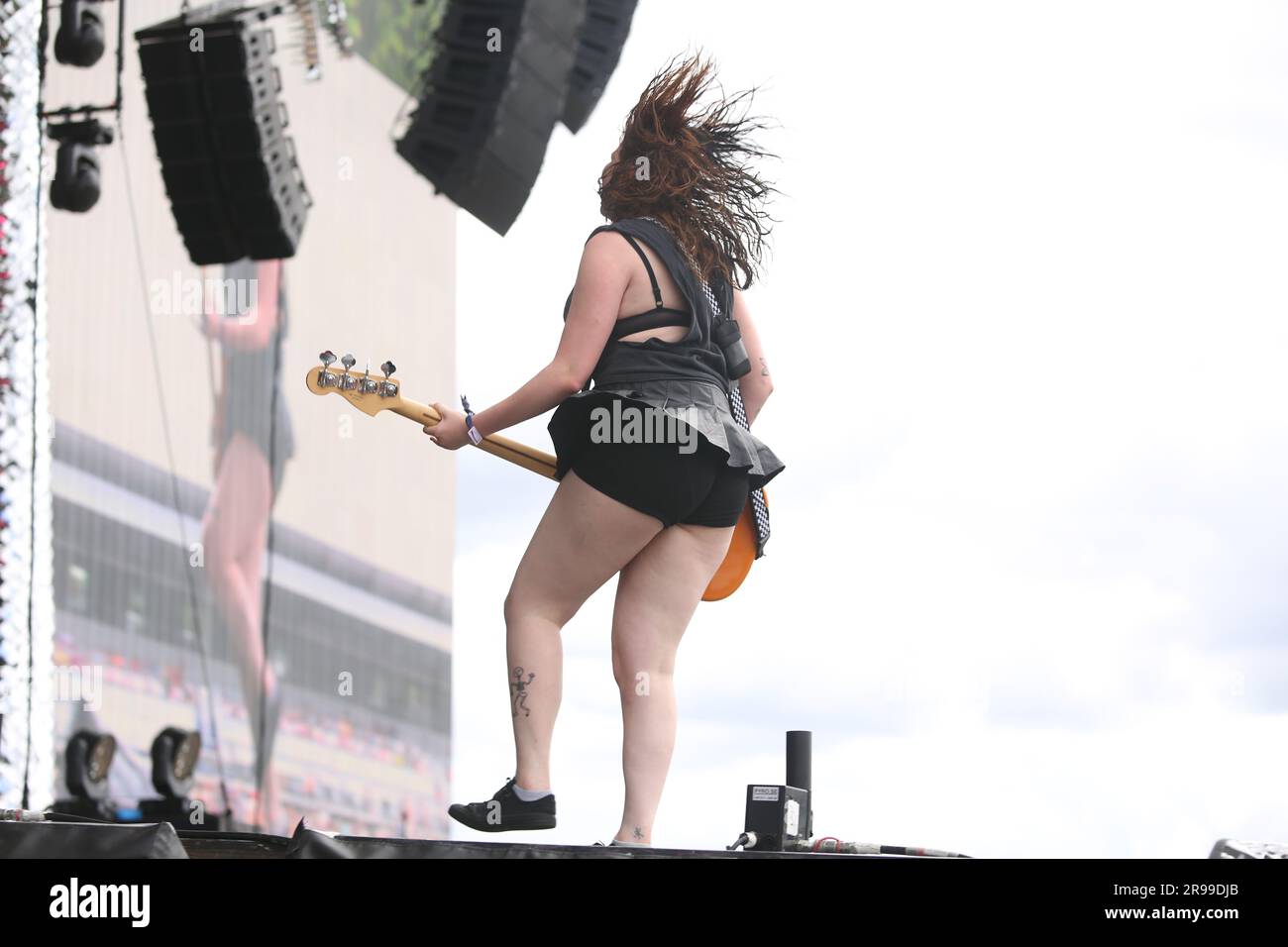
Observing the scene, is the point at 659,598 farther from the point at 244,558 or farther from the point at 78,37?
the point at 244,558

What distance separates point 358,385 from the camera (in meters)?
3.10

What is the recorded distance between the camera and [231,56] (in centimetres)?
876

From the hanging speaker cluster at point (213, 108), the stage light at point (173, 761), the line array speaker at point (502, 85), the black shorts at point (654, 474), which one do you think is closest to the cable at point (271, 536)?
the stage light at point (173, 761)

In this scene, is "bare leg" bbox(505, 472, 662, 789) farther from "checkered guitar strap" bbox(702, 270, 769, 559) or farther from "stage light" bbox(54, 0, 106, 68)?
"stage light" bbox(54, 0, 106, 68)

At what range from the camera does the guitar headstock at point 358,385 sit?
10.1 feet

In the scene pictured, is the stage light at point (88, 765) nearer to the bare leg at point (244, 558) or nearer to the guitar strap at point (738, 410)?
the bare leg at point (244, 558)

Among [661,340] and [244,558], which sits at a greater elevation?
[244,558]

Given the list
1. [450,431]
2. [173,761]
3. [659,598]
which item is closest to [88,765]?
[173,761]

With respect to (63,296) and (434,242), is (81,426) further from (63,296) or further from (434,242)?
(434,242)

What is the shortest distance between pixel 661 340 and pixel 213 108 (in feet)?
23.5

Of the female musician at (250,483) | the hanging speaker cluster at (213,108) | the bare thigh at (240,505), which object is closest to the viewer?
the hanging speaker cluster at (213,108)

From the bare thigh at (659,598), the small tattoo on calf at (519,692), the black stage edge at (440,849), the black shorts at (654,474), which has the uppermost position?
the black shorts at (654,474)

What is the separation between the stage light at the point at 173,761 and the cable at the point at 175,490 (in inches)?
18.9
